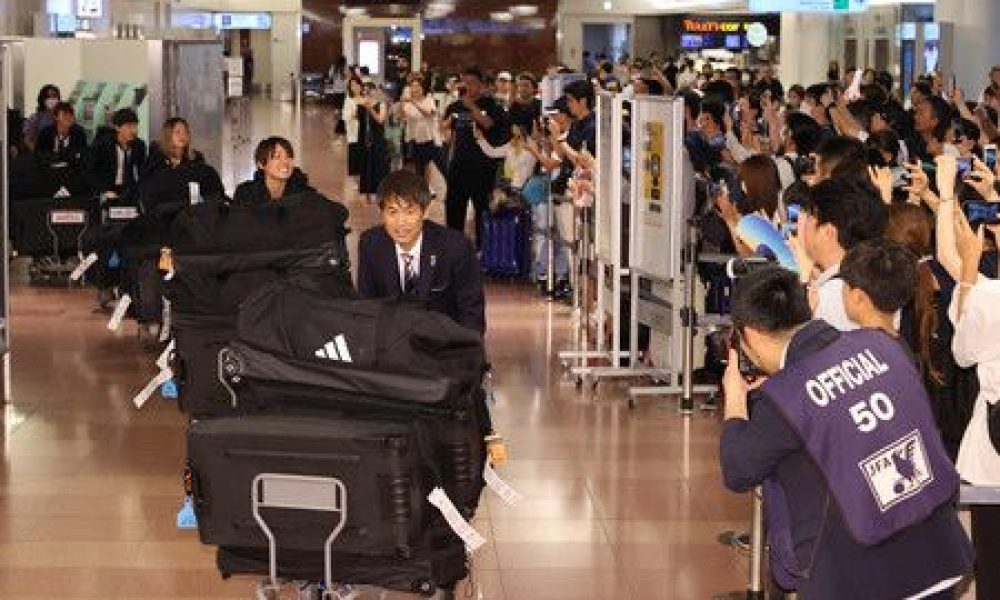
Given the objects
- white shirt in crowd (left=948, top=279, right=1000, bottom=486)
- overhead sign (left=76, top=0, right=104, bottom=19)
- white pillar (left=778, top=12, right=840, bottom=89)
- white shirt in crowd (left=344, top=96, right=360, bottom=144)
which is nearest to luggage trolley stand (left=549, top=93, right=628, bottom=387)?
white shirt in crowd (left=948, top=279, right=1000, bottom=486)

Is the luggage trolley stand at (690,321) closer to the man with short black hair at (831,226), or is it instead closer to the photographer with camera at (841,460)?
the man with short black hair at (831,226)

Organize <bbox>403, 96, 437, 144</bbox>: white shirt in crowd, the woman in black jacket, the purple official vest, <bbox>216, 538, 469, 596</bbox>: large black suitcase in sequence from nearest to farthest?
the purple official vest → <bbox>216, 538, 469, 596</bbox>: large black suitcase → the woman in black jacket → <bbox>403, 96, 437, 144</bbox>: white shirt in crowd

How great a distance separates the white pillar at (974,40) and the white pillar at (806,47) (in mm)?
7420

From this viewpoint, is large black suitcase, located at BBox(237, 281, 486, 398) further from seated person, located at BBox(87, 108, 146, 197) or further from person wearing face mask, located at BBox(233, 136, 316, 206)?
seated person, located at BBox(87, 108, 146, 197)

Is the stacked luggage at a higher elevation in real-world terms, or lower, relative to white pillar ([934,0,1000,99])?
lower

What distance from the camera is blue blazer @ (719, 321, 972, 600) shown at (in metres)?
4.84

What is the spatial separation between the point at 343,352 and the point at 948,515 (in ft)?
6.11

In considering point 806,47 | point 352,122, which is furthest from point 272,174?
point 806,47

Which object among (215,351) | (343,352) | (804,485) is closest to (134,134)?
(215,351)

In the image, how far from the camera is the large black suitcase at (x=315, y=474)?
551cm

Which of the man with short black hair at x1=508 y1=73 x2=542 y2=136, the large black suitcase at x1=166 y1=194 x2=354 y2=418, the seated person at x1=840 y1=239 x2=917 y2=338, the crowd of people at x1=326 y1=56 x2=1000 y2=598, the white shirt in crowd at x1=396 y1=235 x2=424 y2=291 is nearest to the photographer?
the crowd of people at x1=326 y1=56 x2=1000 y2=598

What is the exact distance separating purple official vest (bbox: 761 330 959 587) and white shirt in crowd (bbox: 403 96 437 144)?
19787 millimetres

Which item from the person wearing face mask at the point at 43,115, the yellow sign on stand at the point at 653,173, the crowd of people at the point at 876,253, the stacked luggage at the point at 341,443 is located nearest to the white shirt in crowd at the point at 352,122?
the person wearing face mask at the point at 43,115

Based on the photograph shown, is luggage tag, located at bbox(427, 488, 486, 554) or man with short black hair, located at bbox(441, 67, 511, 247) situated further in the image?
man with short black hair, located at bbox(441, 67, 511, 247)
